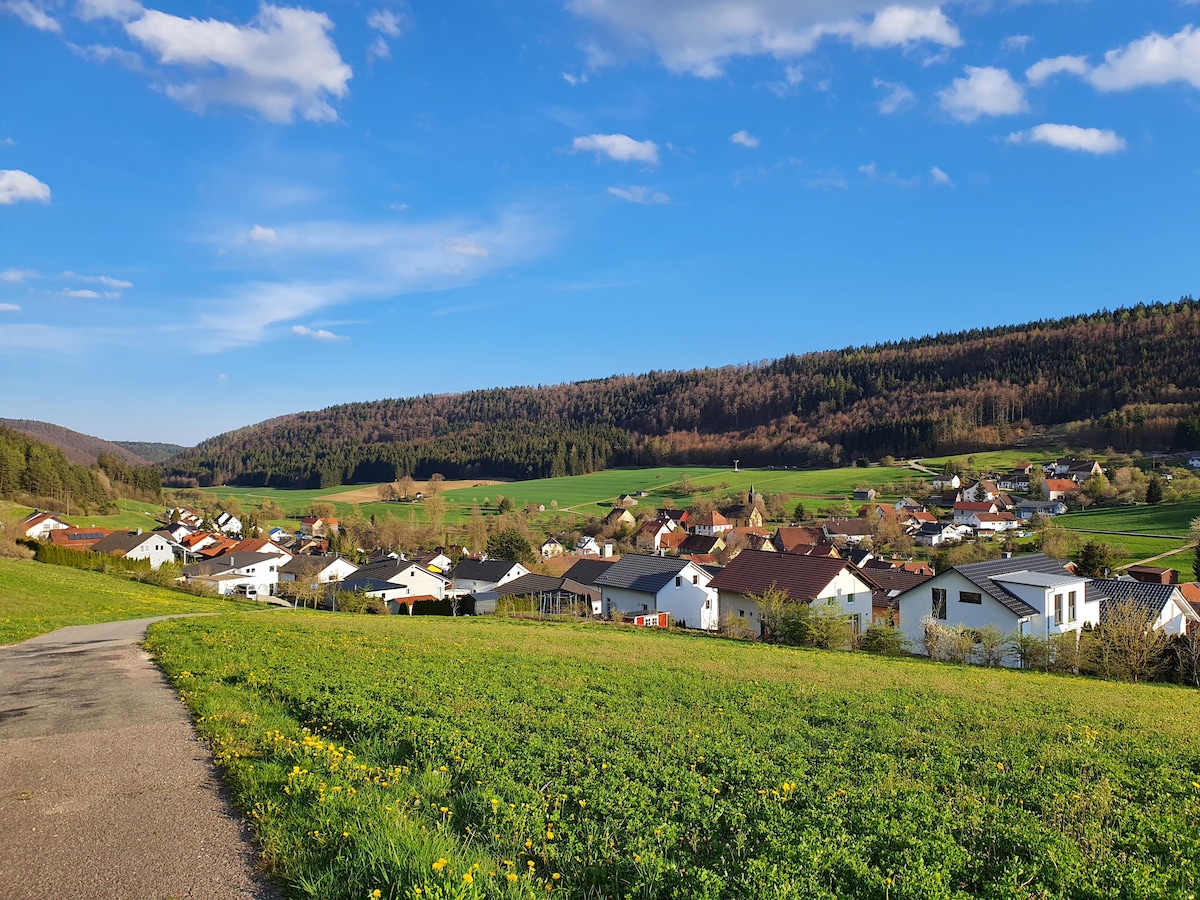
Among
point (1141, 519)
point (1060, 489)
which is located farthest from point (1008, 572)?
point (1060, 489)

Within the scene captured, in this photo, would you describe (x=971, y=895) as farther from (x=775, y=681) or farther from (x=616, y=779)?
(x=775, y=681)

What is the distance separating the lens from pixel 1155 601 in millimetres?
36562

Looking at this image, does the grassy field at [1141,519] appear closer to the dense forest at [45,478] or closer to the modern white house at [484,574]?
the modern white house at [484,574]

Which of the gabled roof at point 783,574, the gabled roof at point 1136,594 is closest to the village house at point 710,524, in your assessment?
the gabled roof at point 783,574

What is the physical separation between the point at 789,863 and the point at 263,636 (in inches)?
708

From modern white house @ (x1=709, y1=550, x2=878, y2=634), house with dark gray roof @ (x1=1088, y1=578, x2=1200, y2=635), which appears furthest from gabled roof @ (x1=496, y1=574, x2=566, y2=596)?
house with dark gray roof @ (x1=1088, y1=578, x2=1200, y2=635)

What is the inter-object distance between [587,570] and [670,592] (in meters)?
15.3

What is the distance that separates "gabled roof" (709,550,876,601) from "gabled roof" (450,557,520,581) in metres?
22.9

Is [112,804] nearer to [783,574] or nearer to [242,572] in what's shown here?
[783,574]

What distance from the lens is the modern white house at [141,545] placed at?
7425 centimetres

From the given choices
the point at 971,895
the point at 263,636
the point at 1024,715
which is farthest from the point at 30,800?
the point at 1024,715

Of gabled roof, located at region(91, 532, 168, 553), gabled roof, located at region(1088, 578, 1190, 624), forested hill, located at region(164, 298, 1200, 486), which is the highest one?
forested hill, located at region(164, 298, 1200, 486)

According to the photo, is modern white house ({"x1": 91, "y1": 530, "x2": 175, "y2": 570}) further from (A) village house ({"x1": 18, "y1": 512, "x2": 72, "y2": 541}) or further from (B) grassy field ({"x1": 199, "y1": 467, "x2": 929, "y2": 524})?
(B) grassy field ({"x1": 199, "y1": 467, "x2": 929, "y2": 524})

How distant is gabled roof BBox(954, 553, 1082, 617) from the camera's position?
3481 centimetres
